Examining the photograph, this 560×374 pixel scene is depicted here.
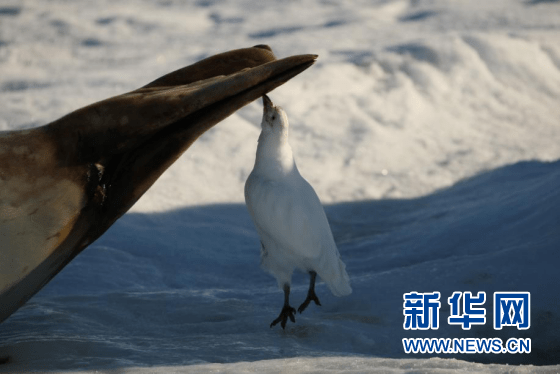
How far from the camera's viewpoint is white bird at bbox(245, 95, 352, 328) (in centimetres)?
255

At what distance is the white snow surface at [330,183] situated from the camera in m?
2.52

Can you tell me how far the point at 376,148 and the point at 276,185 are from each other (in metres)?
2.40

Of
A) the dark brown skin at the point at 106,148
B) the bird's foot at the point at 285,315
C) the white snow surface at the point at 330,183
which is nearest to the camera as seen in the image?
the dark brown skin at the point at 106,148

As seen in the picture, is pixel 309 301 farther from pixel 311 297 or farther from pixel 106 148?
pixel 106 148

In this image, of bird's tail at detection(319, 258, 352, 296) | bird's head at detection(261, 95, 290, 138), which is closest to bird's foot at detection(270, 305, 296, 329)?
bird's tail at detection(319, 258, 352, 296)

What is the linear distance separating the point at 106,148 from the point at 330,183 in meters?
2.37

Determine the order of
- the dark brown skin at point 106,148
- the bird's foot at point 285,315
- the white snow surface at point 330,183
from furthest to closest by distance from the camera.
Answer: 1. the bird's foot at point 285,315
2. the white snow surface at point 330,183
3. the dark brown skin at point 106,148

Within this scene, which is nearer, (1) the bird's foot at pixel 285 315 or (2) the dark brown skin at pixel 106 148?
(2) the dark brown skin at pixel 106 148

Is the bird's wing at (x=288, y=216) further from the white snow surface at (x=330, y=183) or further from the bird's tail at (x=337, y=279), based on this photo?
the white snow surface at (x=330, y=183)

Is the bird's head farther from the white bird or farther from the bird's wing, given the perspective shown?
the bird's wing

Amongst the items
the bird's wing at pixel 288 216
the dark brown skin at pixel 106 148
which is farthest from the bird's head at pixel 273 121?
the dark brown skin at pixel 106 148

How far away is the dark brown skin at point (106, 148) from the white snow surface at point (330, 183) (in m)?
0.37

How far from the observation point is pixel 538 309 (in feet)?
8.68

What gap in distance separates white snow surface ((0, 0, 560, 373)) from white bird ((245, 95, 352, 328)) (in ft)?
0.67
